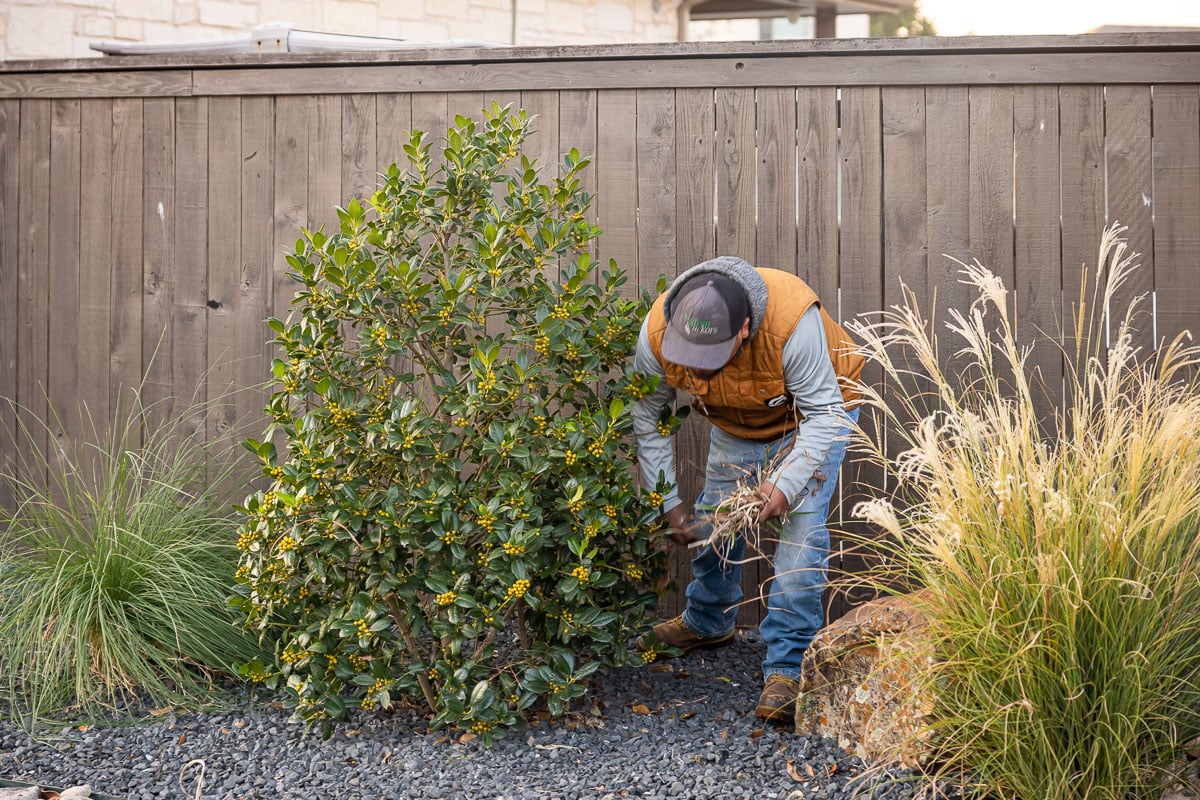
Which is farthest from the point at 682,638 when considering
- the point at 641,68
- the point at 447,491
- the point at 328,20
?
the point at 328,20

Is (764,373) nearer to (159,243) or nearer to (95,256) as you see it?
(159,243)

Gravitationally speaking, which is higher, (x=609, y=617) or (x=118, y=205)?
(x=118, y=205)

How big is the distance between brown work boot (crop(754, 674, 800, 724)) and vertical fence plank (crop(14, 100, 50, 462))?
3.30 metres

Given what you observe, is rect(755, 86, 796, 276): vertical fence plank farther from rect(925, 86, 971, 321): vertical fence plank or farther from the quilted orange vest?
the quilted orange vest

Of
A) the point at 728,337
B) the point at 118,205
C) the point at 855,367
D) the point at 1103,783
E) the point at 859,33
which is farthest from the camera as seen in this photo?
the point at 859,33

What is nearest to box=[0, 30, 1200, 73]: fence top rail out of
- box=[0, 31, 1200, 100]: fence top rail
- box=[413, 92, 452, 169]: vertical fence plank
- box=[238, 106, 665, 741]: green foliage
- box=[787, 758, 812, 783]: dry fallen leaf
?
box=[0, 31, 1200, 100]: fence top rail

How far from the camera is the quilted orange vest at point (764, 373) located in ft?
10.4

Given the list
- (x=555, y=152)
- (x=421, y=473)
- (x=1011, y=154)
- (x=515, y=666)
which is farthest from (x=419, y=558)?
(x=1011, y=154)

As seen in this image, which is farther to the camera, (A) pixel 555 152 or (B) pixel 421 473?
(A) pixel 555 152

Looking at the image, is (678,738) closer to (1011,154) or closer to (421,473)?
(421,473)

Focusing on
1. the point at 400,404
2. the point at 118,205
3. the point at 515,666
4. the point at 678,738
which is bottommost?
the point at 678,738

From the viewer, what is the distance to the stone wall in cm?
636

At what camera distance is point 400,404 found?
3055 millimetres

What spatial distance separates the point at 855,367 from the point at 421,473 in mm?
1473
